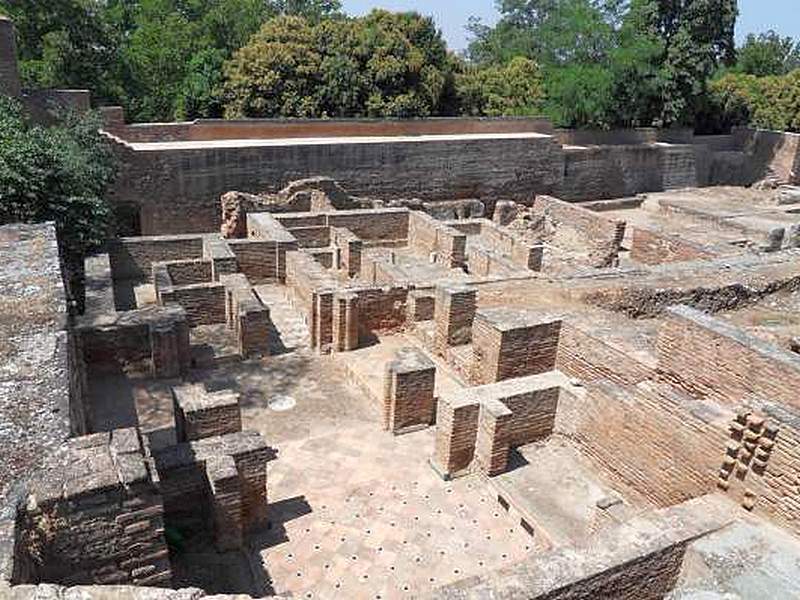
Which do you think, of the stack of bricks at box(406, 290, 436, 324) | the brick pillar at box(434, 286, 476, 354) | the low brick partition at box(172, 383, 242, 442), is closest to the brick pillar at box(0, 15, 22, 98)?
the stack of bricks at box(406, 290, 436, 324)

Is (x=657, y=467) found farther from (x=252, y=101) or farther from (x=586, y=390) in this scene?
(x=252, y=101)

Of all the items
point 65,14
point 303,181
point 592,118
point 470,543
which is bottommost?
point 470,543

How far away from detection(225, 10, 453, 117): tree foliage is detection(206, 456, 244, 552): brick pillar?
1797 cm

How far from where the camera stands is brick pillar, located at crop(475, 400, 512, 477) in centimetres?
736

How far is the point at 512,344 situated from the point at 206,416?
404 cm

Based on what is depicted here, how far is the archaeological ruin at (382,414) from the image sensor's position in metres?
4.46

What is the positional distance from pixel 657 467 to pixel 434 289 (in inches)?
209

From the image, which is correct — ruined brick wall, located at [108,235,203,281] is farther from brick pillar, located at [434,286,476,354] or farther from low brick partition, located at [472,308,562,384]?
low brick partition, located at [472,308,562,384]

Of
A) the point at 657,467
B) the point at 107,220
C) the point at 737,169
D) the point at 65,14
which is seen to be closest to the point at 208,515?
A: the point at 657,467

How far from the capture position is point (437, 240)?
14961 millimetres

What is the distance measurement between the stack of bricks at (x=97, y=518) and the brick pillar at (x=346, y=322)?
6.35 meters

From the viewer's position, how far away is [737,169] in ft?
93.3

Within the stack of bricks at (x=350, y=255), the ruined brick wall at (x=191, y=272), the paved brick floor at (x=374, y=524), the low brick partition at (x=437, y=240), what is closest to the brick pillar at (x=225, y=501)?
the paved brick floor at (x=374, y=524)

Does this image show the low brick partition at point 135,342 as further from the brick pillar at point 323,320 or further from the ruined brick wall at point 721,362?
the ruined brick wall at point 721,362
